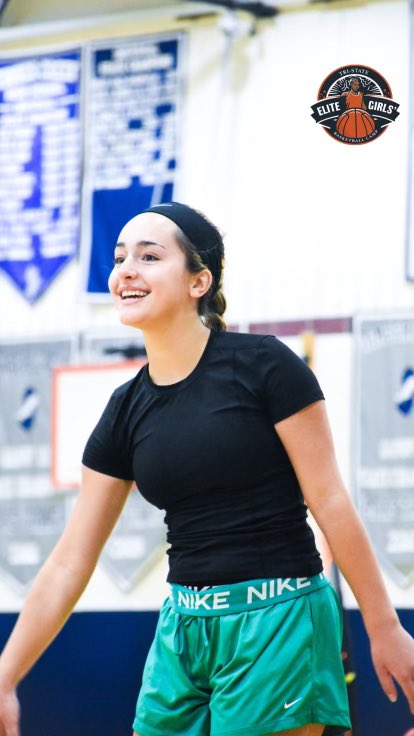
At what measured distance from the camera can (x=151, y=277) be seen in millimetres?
2062

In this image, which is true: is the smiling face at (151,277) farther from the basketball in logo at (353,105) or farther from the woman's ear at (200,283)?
the basketball in logo at (353,105)

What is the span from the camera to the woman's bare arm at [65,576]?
83.4 inches

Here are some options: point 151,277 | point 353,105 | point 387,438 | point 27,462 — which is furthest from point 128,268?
point 27,462

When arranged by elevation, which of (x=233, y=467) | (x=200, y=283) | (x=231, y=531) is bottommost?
(x=231, y=531)

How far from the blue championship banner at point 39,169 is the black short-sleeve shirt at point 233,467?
3076 millimetres

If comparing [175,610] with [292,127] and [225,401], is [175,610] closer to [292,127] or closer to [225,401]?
[225,401]

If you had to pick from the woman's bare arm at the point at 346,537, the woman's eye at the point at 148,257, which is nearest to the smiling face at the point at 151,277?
the woman's eye at the point at 148,257

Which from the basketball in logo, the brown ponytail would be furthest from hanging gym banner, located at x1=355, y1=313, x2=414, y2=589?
the brown ponytail

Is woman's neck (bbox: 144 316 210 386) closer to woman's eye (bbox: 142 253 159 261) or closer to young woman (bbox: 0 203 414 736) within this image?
young woman (bbox: 0 203 414 736)

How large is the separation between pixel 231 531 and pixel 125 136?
129 inches

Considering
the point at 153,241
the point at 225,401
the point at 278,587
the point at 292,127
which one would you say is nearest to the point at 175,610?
the point at 278,587

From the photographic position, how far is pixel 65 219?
16.6 ft

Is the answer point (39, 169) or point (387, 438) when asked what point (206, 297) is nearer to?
point (387, 438)

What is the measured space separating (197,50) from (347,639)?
2.41 meters
